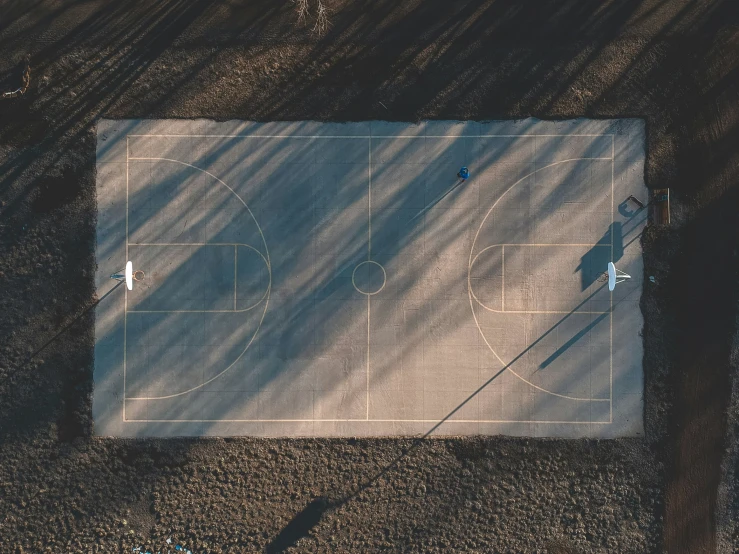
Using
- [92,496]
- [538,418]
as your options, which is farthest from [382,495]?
[92,496]

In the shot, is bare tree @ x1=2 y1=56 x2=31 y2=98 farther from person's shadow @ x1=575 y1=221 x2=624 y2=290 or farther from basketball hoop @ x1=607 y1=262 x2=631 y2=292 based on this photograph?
basketball hoop @ x1=607 y1=262 x2=631 y2=292

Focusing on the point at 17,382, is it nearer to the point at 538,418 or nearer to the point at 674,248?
the point at 538,418

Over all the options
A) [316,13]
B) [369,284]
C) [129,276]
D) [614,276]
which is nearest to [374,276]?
[369,284]

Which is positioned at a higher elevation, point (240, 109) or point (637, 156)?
point (240, 109)

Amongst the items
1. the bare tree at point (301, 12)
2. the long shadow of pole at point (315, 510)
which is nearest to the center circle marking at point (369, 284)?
the long shadow of pole at point (315, 510)

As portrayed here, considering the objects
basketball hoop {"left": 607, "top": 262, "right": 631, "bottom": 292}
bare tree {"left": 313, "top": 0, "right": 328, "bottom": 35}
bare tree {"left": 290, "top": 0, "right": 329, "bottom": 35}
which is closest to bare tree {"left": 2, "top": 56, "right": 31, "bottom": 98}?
bare tree {"left": 290, "top": 0, "right": 329, "bottom": 35}

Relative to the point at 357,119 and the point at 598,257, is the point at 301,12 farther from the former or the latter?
the point at 598,257

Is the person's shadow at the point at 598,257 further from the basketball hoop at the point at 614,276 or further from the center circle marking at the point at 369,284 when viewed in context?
the center circle marking at the point at 369,284
